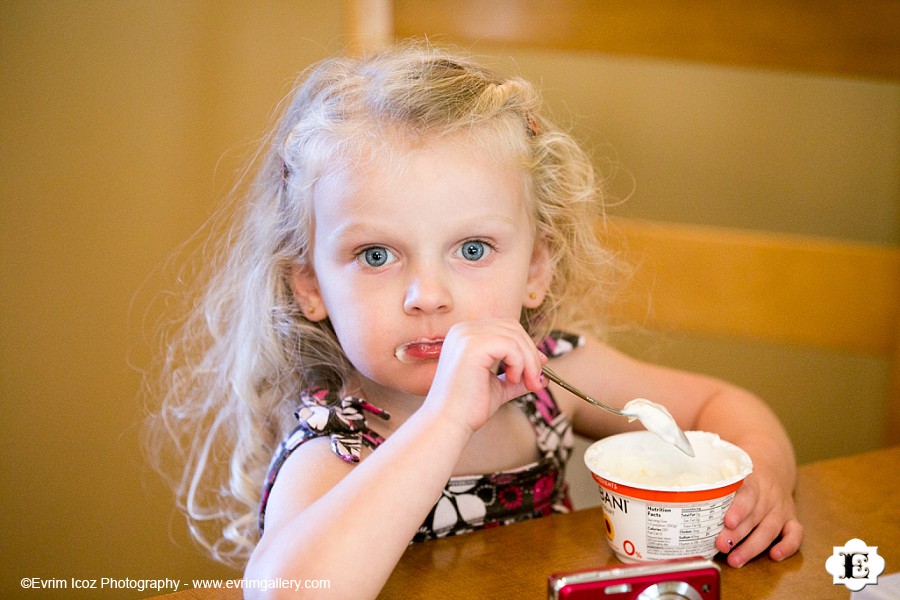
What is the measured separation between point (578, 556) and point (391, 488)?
193 millimetres

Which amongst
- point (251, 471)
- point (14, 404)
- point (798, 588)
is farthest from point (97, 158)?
point (798, 588)

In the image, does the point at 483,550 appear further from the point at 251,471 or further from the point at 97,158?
the point at 97,158

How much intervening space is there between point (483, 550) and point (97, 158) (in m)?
1.26

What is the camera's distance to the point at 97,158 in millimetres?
1715

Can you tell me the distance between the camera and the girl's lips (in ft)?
2.90

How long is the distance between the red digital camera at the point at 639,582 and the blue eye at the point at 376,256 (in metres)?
0.40

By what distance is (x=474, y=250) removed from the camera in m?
0.91

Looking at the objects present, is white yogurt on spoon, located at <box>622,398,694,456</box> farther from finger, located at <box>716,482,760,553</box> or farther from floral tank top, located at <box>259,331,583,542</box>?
floral tank top, located at <box>259,331,583,542</box>

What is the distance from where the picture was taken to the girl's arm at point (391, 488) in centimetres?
69

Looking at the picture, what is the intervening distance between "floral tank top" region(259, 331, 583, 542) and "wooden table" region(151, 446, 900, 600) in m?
0.15

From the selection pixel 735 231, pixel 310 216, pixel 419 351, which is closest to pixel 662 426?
pixel 419 351

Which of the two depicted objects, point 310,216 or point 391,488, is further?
point 310,216

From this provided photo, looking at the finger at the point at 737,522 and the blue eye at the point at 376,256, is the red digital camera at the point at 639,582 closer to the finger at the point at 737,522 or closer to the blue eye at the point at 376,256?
the finger at the point at 737,522

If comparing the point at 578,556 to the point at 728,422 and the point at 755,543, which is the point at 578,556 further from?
the point at 728,422
